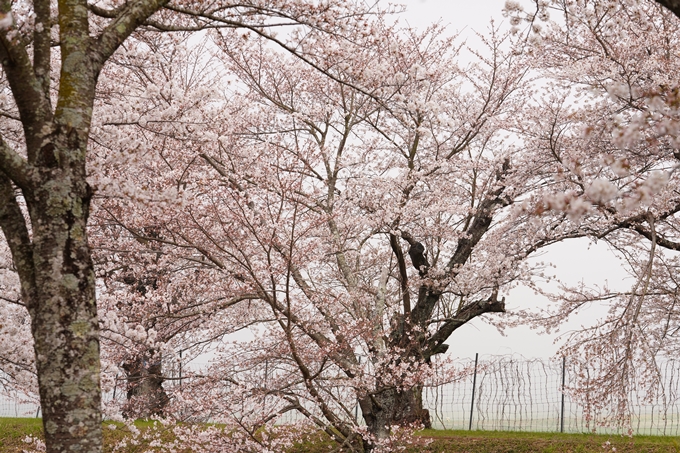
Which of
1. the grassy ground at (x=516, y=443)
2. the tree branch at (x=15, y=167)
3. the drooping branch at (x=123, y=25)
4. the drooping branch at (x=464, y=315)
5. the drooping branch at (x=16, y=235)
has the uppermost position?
the drooping branch at (x=123, y=25)

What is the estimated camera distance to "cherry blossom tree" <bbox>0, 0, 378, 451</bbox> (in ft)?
13.5

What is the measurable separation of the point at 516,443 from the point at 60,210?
857cm

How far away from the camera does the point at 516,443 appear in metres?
10.2

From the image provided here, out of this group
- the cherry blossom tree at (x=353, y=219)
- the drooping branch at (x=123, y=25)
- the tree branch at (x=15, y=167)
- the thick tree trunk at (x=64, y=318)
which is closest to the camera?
the thick tree trunk at (x=64, y=318)

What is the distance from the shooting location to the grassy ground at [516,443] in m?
9.43

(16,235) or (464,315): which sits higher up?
(16,235)

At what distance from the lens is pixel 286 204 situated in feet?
28.1

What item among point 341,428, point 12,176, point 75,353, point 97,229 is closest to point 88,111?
point 12,176

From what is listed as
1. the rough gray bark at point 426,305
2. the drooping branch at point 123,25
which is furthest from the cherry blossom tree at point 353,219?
the drooping branch at point 123,25

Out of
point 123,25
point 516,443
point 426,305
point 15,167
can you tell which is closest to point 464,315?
point 426,305

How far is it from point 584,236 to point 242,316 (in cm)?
604

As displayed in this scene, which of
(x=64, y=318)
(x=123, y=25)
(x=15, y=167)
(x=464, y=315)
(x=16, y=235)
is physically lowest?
(x=464, y=315)

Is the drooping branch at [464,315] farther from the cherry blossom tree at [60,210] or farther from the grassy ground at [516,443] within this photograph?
the cherry blossom tree at [60,210]

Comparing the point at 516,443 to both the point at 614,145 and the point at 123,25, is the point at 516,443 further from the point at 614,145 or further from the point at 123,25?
the point at 123,25
